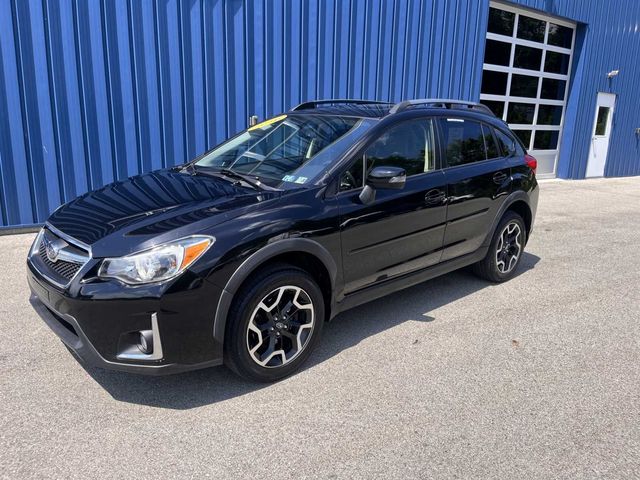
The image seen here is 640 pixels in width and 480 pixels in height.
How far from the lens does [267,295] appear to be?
295cm

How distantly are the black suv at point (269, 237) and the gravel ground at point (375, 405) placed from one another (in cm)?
32

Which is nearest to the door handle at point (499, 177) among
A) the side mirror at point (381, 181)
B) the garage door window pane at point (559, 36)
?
the side mirror at point (381, 181)

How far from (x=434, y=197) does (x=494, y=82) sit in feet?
29.3

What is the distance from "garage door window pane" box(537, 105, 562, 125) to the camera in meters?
13.1

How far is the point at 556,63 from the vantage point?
1312 centimetres

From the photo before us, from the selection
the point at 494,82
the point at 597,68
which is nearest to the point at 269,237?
the point at 494,82

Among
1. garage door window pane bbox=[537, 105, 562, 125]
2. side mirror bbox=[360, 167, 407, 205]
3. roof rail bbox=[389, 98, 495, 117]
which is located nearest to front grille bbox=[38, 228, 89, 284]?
side mirror bbox=[360, 167, 407, 205]

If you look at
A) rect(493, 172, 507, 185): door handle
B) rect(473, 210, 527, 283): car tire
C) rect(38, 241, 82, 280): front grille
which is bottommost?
rect(473, 210, 527, 283): car tire

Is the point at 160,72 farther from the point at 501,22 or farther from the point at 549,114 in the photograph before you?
the point at 549,114

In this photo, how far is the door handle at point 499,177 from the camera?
4.61 metres

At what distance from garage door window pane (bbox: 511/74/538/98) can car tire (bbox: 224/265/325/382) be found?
430 inches

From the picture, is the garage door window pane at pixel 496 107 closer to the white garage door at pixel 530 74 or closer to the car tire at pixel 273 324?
the white garage door at pixel 530 74

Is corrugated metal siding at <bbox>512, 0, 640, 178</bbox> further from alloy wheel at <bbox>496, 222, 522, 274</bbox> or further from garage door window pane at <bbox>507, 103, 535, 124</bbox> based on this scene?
alloy wheel at <bbox>496, 222, 522, 274</bbox>

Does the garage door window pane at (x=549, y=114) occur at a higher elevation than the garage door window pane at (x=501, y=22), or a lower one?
lower
